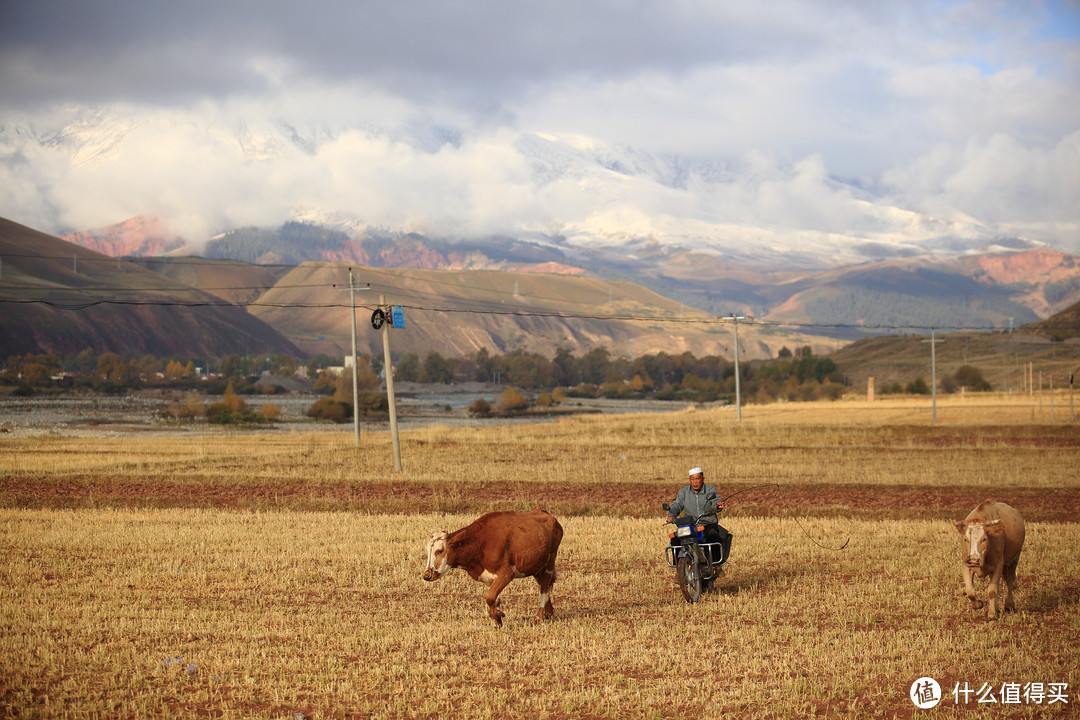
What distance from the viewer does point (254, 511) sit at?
28.5m

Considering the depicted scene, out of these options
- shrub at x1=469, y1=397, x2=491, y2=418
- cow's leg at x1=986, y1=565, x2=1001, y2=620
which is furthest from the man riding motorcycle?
shrub at x1=469, y1=397, x2=491, y2=418

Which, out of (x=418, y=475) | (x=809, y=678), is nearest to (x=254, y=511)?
(x=418, y=475)

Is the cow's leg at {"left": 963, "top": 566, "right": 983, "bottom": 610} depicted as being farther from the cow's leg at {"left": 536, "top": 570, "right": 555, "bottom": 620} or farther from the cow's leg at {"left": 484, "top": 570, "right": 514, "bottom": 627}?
the cow's leg at {"left": 484, "top": 570, "right": 514, "bottom": 627}

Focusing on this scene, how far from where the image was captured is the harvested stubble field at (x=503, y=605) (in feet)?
36.9

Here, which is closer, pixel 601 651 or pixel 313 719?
pixel 313 719

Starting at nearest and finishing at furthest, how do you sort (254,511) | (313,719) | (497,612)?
(313,719), (497,612), (254,511)

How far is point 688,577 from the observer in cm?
1597

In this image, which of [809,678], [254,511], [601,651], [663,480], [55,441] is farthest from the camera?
[55,441]

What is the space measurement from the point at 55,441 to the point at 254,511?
124 ft

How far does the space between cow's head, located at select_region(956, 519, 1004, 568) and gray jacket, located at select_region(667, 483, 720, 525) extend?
3700 mm

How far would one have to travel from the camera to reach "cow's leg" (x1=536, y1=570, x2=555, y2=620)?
14.6 m

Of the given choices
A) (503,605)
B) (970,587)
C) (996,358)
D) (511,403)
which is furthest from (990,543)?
(996,358)

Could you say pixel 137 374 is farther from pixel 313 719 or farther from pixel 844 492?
pixel 313 719

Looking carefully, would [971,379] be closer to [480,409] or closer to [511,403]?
[511,403]
